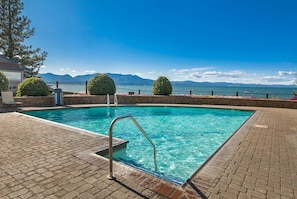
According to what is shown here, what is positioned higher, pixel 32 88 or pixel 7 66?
pixel 7 66

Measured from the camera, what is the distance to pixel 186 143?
5.84 meters

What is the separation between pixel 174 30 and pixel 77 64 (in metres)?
21.4

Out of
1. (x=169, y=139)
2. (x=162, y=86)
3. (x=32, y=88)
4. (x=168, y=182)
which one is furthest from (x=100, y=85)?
(x=168, y=182)

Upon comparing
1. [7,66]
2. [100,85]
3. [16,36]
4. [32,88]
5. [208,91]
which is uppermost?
[16,36]

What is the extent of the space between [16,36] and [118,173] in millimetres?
27268

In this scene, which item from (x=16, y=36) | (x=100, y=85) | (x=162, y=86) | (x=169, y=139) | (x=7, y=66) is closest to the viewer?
(x=169, y=139)

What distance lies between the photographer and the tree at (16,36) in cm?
2152

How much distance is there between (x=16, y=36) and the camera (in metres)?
22.4

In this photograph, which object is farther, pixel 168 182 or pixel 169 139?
pixel 169 139

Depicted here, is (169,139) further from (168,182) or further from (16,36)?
(16,36)

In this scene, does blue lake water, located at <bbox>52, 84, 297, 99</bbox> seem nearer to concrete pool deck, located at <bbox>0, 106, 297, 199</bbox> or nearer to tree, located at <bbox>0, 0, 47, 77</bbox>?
tree, located at <bbox>0, 0, 47, 77</bbox>

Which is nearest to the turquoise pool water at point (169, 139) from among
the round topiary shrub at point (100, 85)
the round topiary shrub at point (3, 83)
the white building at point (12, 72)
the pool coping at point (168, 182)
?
the pool coping at point (168, 182)

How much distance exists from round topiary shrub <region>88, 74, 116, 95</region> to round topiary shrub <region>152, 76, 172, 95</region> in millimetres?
3923

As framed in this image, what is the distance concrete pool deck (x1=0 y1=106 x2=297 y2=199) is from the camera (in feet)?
7.49
